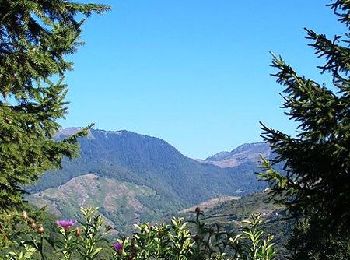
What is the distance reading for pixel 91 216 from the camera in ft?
13.5

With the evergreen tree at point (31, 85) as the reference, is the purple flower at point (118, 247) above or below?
below

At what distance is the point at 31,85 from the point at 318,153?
5.66 metres

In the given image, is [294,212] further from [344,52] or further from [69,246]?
[69,246]

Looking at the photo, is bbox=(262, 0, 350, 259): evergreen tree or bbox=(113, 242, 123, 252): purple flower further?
bbox=(262, 0, 350, 259): evergreen tree

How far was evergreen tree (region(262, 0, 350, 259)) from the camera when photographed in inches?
312

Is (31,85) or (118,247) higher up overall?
(31,85)

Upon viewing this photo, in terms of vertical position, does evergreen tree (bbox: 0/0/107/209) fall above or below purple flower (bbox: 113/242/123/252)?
above

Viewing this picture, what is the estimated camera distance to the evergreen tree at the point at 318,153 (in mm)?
7922

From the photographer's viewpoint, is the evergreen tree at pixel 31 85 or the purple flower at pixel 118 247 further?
the evergreen tree at pixel 31 85

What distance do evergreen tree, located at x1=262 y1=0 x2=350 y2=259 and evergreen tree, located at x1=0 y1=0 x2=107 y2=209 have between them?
160 inches

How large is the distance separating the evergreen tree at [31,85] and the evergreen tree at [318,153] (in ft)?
13.4

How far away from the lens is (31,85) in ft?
30.0

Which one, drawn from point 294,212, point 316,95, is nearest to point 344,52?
point 316,95

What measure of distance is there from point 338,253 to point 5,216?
26.7 m
